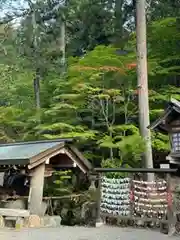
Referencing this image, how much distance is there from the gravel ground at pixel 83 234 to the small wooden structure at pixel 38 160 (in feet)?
4.28

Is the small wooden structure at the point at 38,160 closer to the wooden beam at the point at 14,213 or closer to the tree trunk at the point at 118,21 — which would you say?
the wooden beam at the point at 14,213

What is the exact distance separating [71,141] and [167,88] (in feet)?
18.9

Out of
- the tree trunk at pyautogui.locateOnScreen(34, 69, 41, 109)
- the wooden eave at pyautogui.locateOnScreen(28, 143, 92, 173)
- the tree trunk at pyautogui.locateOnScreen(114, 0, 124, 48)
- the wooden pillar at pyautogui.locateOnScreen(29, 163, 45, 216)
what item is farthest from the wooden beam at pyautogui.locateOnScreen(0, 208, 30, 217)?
the tree trunk at pyautogui.locateOnScreen(114, 0, 124, 48)

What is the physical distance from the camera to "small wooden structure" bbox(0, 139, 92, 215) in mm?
12406

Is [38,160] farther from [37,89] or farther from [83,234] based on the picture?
[37,89]

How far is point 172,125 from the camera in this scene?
11.4 m

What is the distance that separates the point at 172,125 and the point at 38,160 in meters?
4.45

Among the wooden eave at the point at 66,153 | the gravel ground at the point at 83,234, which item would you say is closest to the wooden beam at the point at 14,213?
the gravel ground at the point at 83,234

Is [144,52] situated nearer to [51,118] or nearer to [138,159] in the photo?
[138,159]

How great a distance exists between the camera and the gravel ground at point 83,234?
33.6ft

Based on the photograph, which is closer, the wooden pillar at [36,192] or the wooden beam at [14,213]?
the wooden beam at [14,213]

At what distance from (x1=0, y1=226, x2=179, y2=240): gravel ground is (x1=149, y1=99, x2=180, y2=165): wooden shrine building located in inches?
87.0

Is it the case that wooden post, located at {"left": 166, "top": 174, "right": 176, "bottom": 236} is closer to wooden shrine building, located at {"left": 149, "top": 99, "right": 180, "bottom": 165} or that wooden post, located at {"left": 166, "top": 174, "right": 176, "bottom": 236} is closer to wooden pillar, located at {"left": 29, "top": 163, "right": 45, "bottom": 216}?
wooden shrine building, located at {"left": 149, "top": 99, "right": 180, "bottom": 165}

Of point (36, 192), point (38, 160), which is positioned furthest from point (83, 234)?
point (38, 160)
